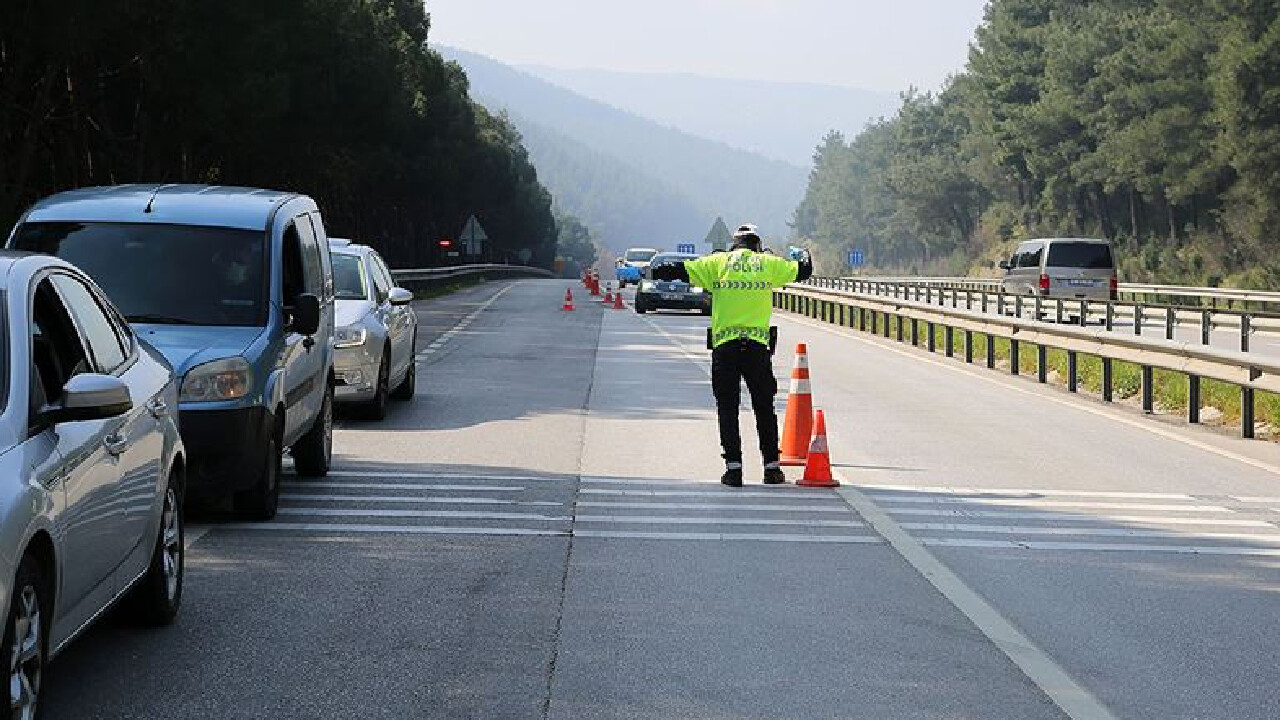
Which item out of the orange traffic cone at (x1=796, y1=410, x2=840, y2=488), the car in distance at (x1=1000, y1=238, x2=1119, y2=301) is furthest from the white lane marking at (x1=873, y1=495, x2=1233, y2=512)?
the car in distance at (x1=1000, y1=238, x2=1119, y2=301)

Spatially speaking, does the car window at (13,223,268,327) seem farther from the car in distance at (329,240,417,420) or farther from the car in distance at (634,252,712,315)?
the car in distance at (634,252,712,315)

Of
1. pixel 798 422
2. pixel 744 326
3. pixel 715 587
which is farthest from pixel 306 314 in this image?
pixel 798 422

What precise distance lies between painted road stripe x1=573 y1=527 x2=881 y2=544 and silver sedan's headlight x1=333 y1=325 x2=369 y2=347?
23.3 feet

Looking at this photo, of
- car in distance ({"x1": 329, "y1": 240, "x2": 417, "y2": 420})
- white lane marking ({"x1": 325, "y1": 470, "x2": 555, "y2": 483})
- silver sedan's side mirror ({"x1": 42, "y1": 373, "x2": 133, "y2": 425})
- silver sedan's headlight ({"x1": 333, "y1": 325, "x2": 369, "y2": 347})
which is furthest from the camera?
car in distance ({"x1": 329, "y1": 240, "x2": 417, "y2": 420})

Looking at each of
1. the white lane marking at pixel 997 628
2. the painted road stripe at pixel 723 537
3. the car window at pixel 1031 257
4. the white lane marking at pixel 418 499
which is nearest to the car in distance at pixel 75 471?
the painted road stripe at pixel 723 537

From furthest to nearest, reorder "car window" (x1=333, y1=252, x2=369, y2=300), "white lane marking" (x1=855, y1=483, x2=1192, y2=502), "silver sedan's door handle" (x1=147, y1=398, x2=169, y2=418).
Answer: "car window" (x1=333, y1=252, x2=369, y2=300)
"white lane marking" (x1=855, y1=483, x2=1192, y2=502)
"silver sedan's door handle" (x1=147, y1=398, x2=169, y2=418)

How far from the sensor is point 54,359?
748cm

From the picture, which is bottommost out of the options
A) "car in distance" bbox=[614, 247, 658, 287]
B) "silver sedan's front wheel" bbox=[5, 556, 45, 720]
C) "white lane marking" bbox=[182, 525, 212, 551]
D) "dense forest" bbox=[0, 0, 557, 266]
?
"car in distance" bbox=[614, 247, 658, 287]

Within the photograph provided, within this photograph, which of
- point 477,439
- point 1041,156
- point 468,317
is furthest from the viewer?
point 1041,156

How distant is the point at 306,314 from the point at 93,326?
4.58m

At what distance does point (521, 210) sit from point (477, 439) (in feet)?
526

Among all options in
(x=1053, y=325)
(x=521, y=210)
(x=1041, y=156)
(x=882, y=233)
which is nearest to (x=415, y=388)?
(x=1053, y=325)

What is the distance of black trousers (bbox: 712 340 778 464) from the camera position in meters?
14.7

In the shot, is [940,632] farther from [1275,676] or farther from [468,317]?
[468,317]
